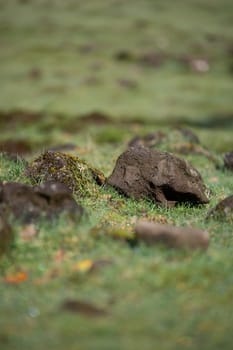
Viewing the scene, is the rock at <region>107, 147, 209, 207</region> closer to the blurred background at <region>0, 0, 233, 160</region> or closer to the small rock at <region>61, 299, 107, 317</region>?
the small rock at <region>61, 299, 107, 317</region>

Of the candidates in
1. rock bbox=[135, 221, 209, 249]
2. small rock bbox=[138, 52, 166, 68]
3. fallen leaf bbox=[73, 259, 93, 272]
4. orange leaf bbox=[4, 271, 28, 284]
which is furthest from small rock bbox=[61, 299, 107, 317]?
small rock bbox=[138, 52, 166, 68]

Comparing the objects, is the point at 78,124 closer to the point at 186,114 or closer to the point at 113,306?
the point at 186,114

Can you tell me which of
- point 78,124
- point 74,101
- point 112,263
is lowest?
point 112,263

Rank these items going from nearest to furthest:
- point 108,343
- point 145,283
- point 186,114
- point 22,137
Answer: point 108,343 → point 145,283 → point 22,137 → point 186,114

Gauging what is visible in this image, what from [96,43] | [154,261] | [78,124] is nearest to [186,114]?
[78,124]

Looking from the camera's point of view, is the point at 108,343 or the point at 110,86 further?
the point at 110,86

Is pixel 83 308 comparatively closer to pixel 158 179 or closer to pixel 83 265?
pixel 83 265

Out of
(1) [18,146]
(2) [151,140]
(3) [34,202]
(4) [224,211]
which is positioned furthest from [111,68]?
(3) [34,202]
